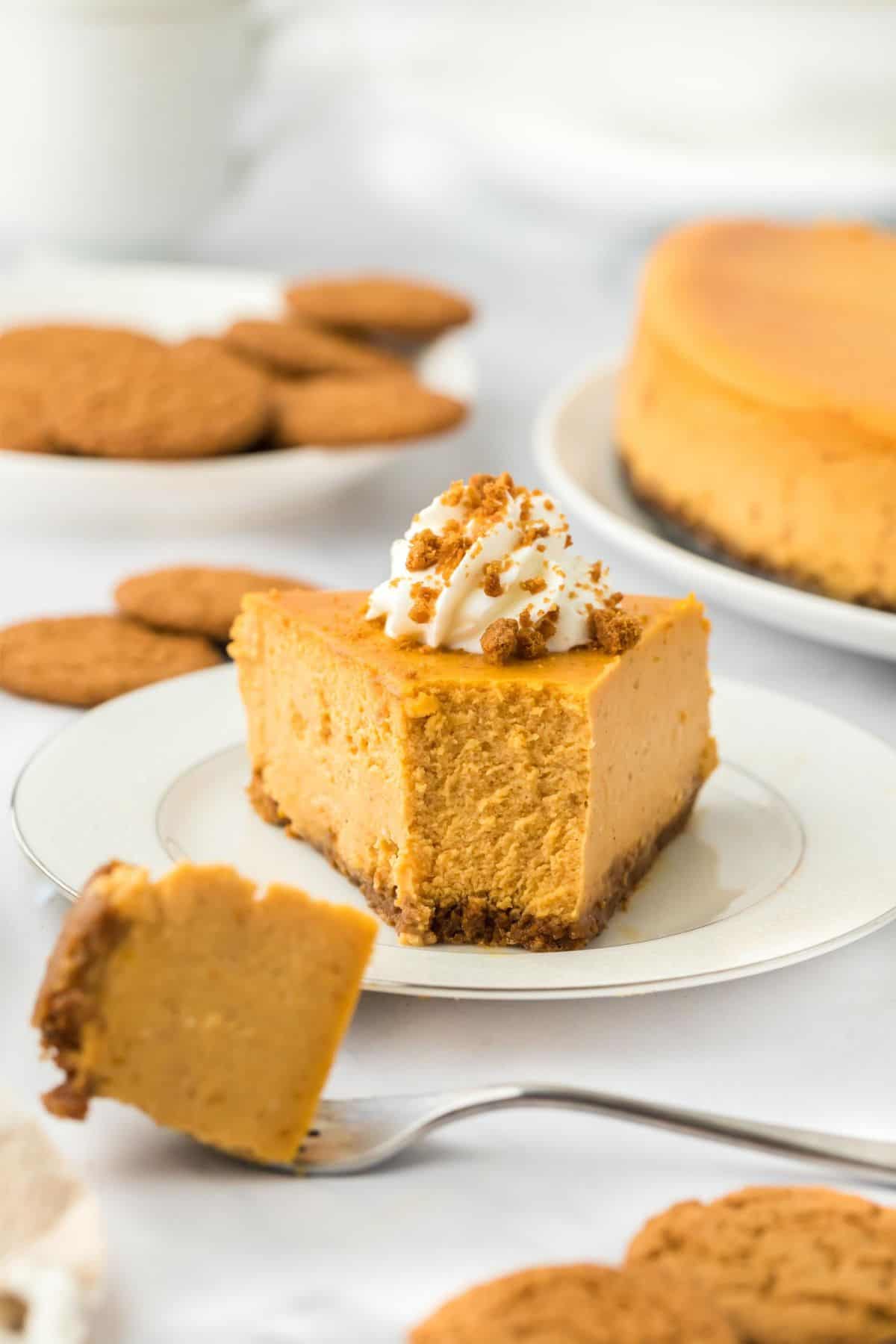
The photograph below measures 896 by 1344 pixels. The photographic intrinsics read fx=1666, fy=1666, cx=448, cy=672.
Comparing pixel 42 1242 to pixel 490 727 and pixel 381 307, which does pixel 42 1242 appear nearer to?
pixel 490 727

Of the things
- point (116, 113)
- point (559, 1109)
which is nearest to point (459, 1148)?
point (559, 1109)

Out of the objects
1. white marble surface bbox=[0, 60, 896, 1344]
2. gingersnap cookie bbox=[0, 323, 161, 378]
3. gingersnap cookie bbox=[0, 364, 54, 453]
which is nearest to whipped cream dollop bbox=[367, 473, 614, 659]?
white marble surface bbox=[0, 60, 896, 1344]

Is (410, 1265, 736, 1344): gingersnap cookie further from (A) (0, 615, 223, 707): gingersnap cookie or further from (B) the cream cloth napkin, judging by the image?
(A) (0, 615, 223, 707): gingersnap cookie

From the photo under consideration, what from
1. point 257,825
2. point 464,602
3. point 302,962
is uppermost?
point 464,602

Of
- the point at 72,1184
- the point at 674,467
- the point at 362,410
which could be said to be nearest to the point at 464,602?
the point at 72,1184

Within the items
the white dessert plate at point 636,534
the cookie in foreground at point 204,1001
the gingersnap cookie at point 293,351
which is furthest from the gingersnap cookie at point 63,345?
the cookie in foreground at point 204,1001

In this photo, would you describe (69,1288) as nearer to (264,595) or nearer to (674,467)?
(264,595)

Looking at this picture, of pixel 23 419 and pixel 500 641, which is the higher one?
pixel 500 641
